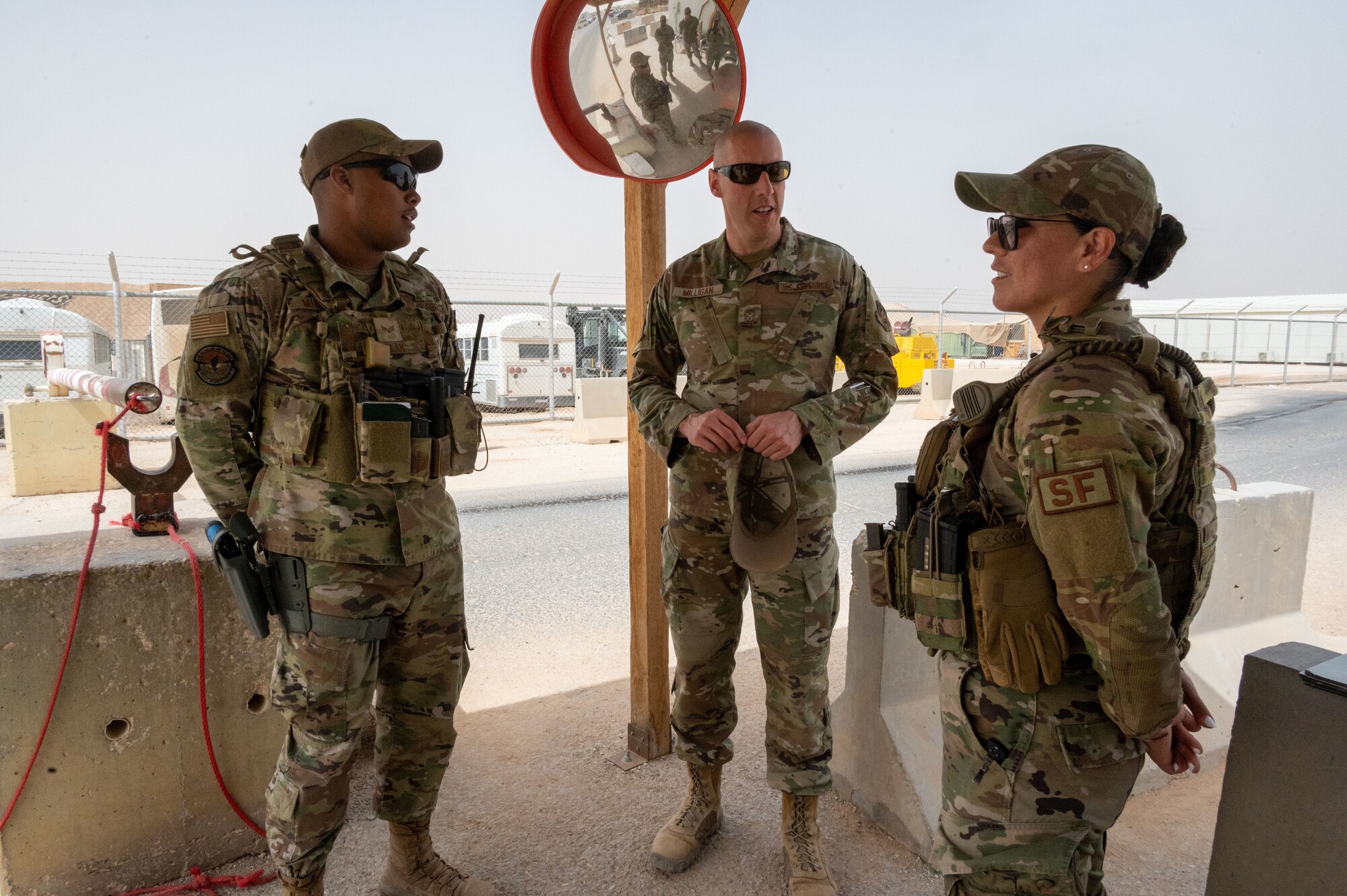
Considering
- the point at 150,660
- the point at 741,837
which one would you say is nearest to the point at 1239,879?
the point at 741,837

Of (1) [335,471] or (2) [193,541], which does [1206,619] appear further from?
(2) [193,541]

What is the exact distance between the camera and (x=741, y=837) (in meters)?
2.83

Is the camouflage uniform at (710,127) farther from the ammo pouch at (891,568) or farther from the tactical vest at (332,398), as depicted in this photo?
the ammo pouch at (891,568)

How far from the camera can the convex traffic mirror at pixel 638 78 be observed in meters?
2.53

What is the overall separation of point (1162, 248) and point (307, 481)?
2.08 metres

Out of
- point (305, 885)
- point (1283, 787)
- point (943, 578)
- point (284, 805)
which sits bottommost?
point (305, 885)

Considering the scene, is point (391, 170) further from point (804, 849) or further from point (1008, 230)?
point (804, 849)

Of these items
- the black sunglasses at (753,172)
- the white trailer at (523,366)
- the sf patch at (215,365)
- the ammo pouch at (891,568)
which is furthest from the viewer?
the white trailer at (523,366)

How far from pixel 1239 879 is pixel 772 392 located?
159 centimetres

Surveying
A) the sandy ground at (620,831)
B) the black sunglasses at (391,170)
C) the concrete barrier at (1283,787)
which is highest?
the black sunglasses at (391,170)

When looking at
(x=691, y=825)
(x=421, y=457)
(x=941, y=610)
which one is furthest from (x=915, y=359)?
(x=941, y=610)

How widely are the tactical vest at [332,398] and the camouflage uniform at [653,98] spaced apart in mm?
1102

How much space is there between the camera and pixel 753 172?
2455 mm

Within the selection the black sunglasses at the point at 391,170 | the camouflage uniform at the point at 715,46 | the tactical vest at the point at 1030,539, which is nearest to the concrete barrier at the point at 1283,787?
the tactical vest at the point at 1030,539
